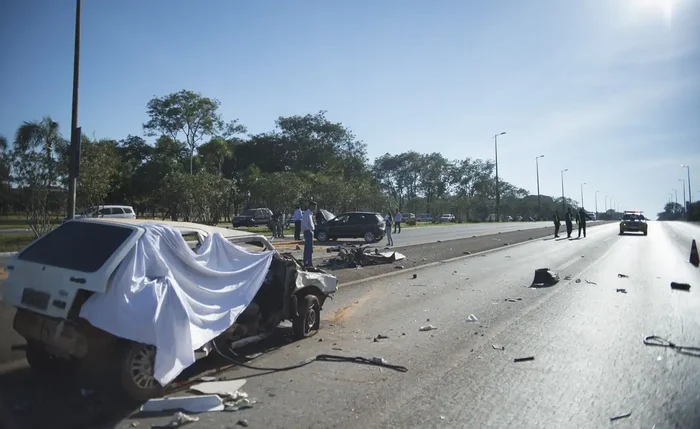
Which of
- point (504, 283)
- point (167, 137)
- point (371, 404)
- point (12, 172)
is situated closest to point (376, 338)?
point (371, 404)

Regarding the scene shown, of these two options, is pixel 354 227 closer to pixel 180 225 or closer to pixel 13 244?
pixel 13 244

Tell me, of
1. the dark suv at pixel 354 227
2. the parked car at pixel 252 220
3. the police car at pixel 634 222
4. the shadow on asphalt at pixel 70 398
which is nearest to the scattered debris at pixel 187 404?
the shadow on asphalt at pixel 70 398

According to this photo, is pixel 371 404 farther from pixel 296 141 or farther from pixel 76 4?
pixel 296 141

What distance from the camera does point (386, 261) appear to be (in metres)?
16.6

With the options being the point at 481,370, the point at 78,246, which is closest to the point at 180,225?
the point at 78,246

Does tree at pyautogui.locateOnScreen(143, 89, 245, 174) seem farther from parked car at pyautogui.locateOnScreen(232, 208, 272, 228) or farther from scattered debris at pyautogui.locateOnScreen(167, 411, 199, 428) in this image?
scattered debris at pyautogui.locateOnScreen(167, 411, 199, 428)

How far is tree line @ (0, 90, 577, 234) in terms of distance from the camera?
777 inches

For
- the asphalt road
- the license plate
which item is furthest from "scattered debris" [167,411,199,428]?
the license plate

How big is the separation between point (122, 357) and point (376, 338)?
3.66 m

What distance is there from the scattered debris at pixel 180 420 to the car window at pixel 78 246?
152cm

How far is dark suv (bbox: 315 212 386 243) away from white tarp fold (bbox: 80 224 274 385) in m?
23.1

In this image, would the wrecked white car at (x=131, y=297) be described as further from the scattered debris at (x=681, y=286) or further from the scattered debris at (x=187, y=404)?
the scattered debris at (x=681, y=286)

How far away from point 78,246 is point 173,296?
117 centimetres

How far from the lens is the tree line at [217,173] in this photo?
19734mm
